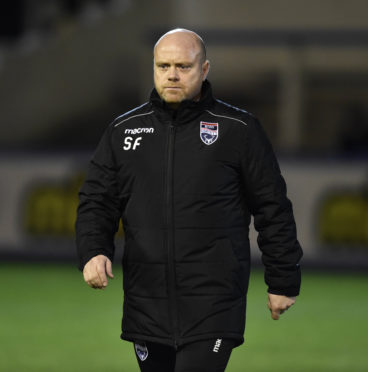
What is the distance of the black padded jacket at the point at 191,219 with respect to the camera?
5.35m

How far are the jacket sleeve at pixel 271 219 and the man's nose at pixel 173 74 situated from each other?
42cm

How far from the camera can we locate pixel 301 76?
21.1 metres

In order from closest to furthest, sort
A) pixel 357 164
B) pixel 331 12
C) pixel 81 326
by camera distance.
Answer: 1. pixel 81 326
2. pixel 357 164
3. pixel 331 12

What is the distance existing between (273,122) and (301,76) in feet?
15.7

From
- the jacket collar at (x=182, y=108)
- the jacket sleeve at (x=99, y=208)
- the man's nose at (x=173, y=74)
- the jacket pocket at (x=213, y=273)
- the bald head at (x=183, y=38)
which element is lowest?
the jacket pocket at (x=213, y=273)

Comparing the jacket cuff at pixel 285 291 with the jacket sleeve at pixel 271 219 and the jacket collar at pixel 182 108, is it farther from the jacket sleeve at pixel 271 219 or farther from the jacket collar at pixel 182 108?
the jacket collar at pixel 182 108

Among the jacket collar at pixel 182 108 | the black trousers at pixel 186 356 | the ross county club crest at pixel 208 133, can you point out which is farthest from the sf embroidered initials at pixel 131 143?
the black trousers at pixel 186 356

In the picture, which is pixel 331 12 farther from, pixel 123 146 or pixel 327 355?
pixel 123 146

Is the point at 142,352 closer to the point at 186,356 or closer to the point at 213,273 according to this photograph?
the point at 186,356

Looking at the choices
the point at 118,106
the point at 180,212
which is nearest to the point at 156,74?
the point at 180,212

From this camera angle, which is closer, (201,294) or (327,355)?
(201,294)

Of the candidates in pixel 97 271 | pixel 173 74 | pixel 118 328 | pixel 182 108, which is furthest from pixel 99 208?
pixel 118 328

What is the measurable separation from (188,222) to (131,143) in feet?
1.52

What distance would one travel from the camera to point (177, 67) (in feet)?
17.6
